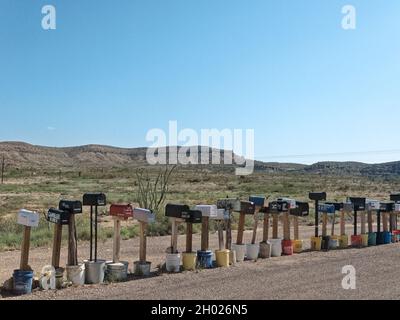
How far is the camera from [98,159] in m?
158

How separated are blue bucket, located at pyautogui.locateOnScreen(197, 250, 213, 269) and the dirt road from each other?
1.06 ft

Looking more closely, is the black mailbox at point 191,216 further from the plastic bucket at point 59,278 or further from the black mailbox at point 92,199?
the plastic bucket at point 59,278

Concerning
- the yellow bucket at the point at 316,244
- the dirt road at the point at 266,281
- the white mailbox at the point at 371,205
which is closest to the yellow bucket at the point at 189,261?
the dirt road at the point at 266,281

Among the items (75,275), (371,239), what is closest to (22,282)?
(75,275)

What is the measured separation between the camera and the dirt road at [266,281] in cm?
763

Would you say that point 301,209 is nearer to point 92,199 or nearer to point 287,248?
point 287,248

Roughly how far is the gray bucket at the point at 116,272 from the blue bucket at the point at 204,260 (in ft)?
5.70

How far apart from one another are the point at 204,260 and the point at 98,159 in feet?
497

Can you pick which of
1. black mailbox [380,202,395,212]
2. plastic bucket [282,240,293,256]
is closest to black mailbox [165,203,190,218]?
plastic bucket [282,240,293,256]

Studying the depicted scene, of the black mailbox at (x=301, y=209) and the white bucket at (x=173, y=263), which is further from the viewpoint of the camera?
the black mailbox at (x=301, y=209)
